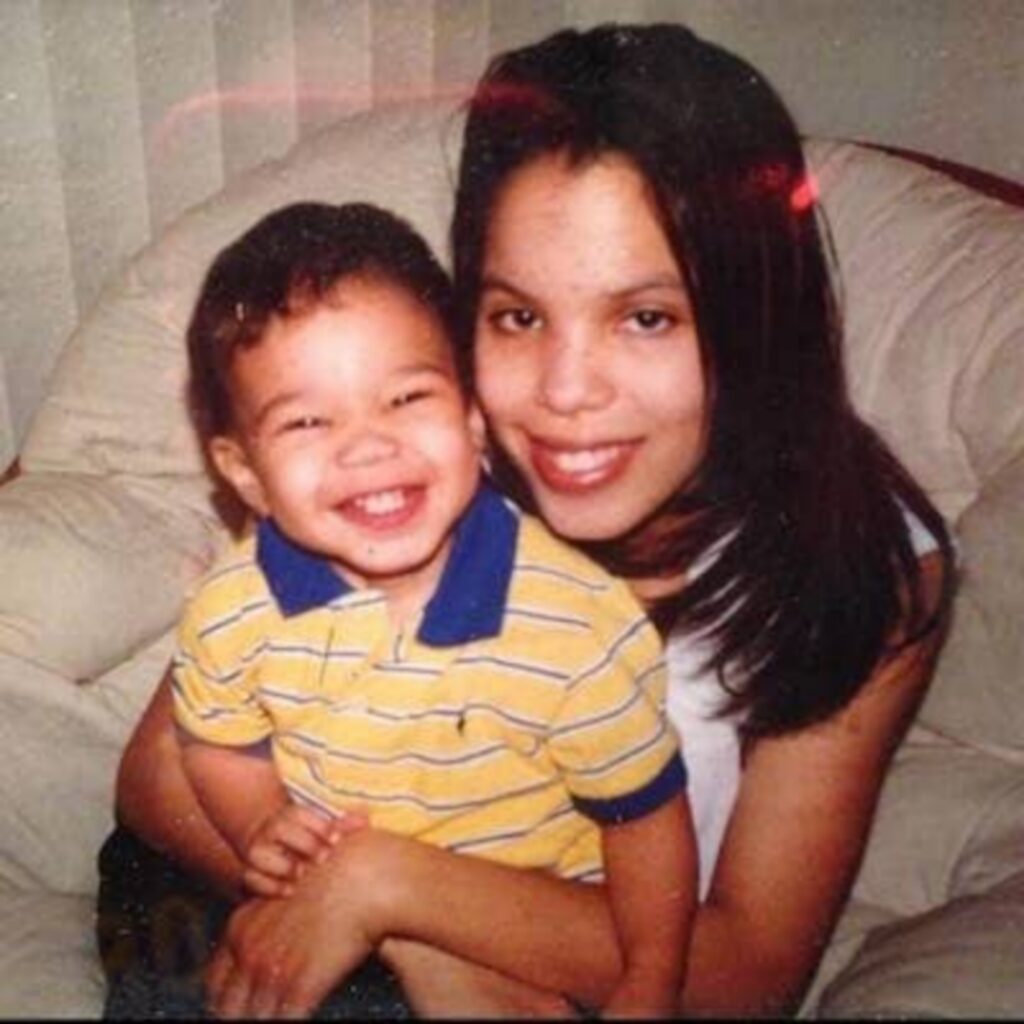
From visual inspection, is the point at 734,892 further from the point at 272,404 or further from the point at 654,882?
the point at 272,404

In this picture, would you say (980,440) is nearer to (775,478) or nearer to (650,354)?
(775,478)

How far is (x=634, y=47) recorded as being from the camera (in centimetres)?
79

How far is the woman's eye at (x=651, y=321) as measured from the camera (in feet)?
2.47

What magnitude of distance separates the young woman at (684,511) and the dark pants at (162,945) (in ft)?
0.05

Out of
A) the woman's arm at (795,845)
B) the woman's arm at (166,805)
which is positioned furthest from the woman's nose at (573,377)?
the woman's arm at (166,805)

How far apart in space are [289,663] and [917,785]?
1.80 feet

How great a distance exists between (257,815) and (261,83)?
2.31 ft

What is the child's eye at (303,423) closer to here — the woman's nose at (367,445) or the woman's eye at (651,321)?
the woman's nose at (367,445)

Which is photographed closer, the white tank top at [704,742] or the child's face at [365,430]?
the child's face at [365,430]

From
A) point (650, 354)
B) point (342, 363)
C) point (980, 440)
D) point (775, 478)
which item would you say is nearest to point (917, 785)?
point (980, 440)

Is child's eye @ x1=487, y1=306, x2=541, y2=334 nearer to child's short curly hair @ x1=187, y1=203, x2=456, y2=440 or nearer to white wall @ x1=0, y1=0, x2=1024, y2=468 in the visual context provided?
child's short curly hair @ x1=187, y1=203, x2=456, y2=440

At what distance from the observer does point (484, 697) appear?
2.43 ft

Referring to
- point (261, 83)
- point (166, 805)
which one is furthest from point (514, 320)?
point (261, 83)

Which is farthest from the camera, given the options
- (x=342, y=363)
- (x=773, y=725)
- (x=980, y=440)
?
(x=980, y=440)
